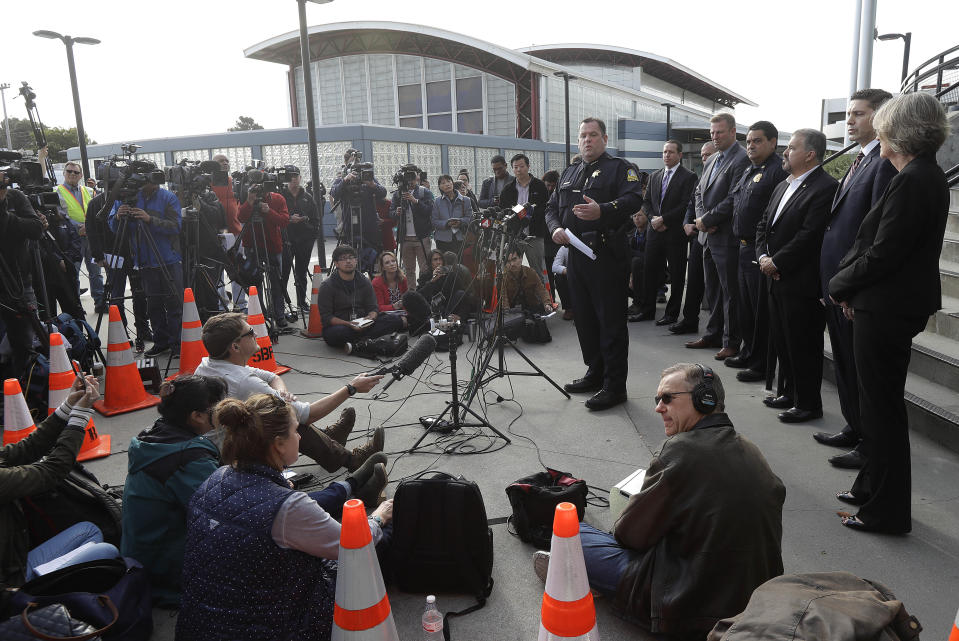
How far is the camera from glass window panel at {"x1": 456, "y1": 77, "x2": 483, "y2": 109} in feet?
104

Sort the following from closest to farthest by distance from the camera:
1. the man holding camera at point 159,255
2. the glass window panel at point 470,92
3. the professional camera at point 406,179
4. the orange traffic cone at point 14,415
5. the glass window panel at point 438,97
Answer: the orange traffic cone at point 14,415 < the man holding camera at point 159,255 < the professional camera at point 406,179 < the glass window panel at point 470,92 < the glass window panel at point 438,97

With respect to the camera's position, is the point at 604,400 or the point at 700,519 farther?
the point at 604,400

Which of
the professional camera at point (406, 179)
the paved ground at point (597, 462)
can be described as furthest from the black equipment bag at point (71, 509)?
the professional camera at point (406, 179)

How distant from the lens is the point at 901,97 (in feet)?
9.16

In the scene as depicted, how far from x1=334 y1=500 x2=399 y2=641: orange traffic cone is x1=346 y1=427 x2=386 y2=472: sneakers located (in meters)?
1.95

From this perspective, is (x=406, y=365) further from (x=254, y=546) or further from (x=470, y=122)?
(x=470, y=122)

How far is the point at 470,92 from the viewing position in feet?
105

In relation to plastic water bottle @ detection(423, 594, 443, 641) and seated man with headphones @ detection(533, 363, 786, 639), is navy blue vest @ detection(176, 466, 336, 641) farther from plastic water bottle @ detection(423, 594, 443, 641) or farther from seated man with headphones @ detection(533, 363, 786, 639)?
seated man with headphones @ detection(533, 363, 786, 639)

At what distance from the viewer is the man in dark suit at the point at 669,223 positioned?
7.47 metres

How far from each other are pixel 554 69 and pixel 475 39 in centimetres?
413

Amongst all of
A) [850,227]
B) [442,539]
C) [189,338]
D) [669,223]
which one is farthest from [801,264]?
[189,338]

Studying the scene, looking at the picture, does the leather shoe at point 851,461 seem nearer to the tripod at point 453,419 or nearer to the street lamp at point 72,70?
the tripod at point 453,419

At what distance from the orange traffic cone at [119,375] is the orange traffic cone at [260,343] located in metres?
1.01

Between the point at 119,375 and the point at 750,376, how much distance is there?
17.8ft
